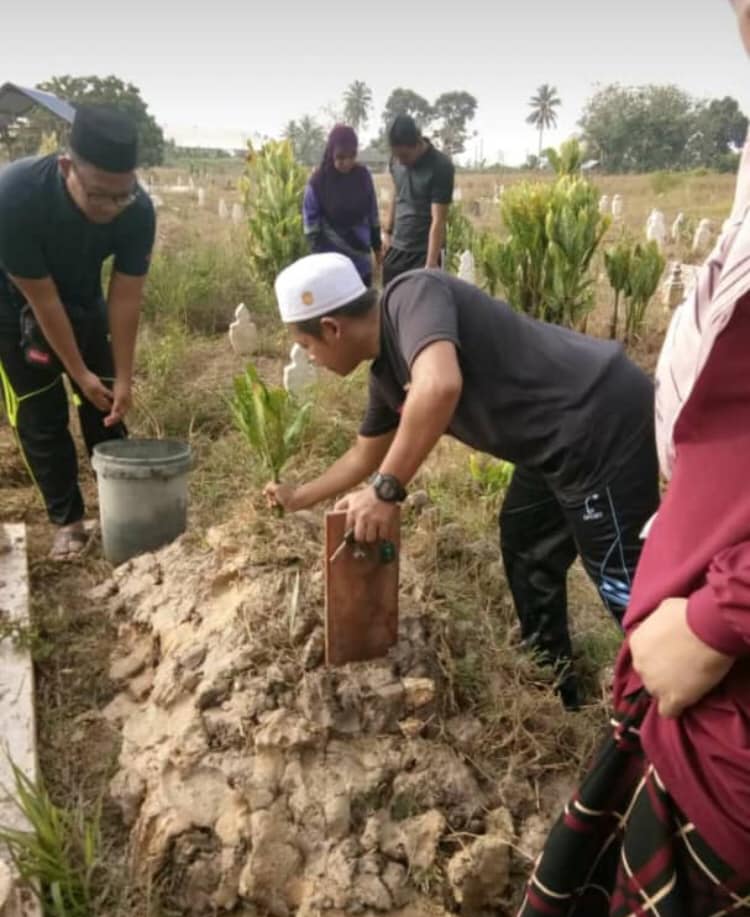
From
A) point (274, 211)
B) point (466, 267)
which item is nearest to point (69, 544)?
point (466, 267)

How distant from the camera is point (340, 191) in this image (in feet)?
18.9

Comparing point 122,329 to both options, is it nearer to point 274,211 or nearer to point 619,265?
point 619,265

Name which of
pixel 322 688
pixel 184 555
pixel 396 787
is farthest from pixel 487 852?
pixel 184 555

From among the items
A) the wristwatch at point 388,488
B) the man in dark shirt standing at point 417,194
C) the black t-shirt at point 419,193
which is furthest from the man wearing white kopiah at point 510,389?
the black t-shirt at point 419,193

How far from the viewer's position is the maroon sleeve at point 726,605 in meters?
0.88

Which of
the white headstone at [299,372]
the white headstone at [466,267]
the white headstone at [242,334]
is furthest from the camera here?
the white headstone at [466,267]

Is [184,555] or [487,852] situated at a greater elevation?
[184,555]

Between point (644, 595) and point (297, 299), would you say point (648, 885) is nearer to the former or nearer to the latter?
point (644, 595)

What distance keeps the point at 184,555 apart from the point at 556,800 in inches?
61.1

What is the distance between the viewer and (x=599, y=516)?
82.9 inches

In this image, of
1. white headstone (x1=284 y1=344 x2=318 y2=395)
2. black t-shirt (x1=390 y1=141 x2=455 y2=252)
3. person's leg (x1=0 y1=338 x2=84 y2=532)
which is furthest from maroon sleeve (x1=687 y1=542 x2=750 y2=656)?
black t-shirt (x1=390 y1=141 x2=455 y2=252)

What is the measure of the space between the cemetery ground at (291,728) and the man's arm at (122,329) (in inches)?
24.0

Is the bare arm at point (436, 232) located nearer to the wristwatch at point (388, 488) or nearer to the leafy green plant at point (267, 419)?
the leafy green plant at point (267, 419)

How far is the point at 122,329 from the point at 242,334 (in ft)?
9.51
